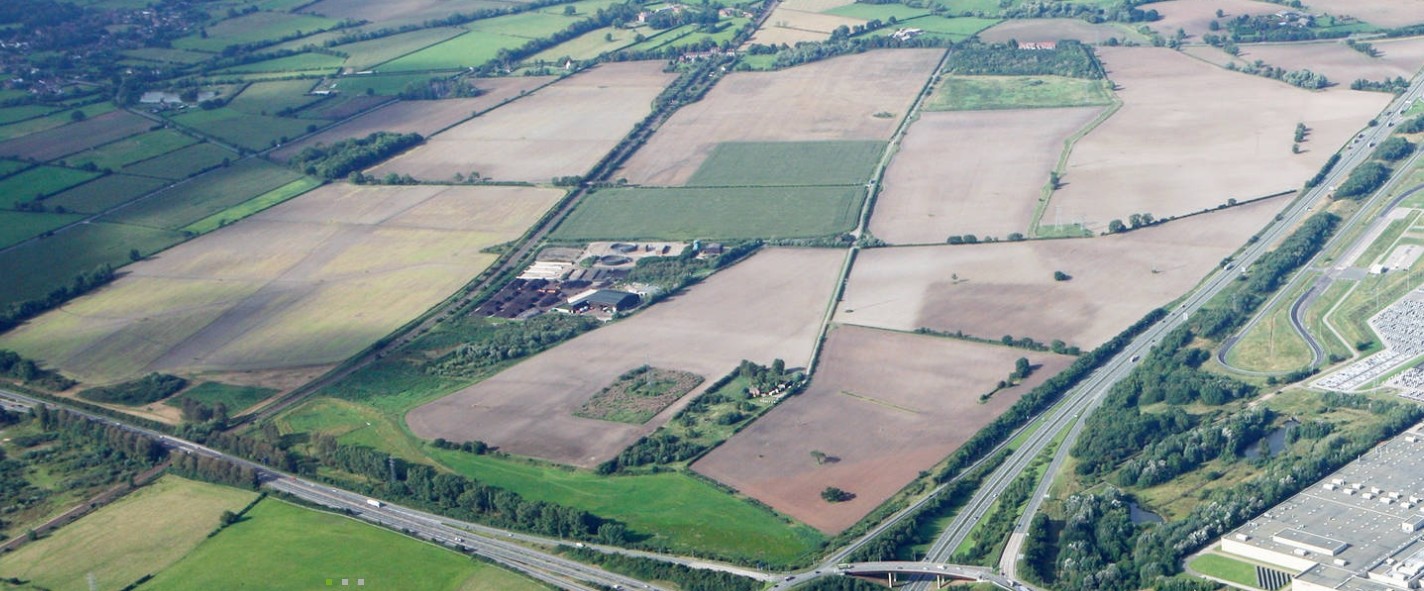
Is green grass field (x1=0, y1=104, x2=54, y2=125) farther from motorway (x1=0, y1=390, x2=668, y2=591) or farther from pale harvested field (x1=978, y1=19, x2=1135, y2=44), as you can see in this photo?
pale harvested field (x1=978, y1=19, x2=1135, y2=44)

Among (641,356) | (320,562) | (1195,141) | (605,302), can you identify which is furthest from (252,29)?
(320,562)

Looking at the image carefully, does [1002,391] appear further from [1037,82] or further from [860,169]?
[1037,82]

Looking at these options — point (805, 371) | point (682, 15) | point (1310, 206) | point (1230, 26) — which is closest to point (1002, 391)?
point (805, 371)

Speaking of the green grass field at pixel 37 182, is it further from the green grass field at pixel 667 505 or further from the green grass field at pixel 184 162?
the green grass field at pixel 667 505

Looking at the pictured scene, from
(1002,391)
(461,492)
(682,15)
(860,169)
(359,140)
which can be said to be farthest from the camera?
(682,15)

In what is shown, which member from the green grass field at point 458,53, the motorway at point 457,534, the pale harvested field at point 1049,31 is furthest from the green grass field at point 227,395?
the pale harvested field at point 1049,31

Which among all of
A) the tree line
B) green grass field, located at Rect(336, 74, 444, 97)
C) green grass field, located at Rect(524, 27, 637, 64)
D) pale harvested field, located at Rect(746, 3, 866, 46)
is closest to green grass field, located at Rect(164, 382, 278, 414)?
the tree line
